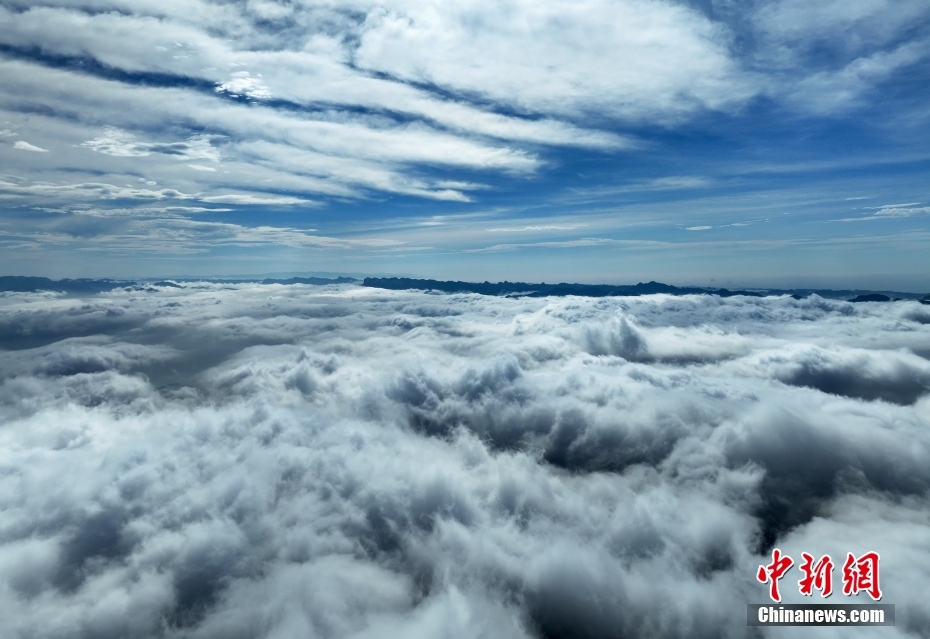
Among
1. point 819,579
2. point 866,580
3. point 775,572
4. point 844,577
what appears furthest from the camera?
point 819,579

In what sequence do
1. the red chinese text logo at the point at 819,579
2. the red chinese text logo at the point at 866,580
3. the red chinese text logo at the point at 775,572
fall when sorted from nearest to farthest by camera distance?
the red chinese text logo at the point at 866,580
the red chinese text logo at the point at 775,572
the red chinese text logo at the point at 819,579

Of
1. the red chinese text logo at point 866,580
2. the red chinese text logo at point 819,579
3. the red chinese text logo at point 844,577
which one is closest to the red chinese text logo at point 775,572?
the red chinese text logo at point 844,577

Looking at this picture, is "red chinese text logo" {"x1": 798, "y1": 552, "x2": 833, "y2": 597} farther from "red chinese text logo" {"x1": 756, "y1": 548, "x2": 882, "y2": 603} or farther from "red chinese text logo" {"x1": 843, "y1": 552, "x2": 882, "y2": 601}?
"red chinese text logo" {"x1": 843, "y1": 552, "x2": 882, "y2": 601}

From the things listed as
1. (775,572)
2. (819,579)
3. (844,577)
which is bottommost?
(819,579)

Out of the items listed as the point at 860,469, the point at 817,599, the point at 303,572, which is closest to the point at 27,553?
the point at 303,572

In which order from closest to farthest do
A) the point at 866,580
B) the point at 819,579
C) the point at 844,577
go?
the point at 866,580 < the point at 844,577 < the point at 819,579

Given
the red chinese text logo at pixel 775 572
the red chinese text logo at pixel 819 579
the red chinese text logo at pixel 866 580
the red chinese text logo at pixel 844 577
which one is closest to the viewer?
the red chinese text logo at pixel 866 580

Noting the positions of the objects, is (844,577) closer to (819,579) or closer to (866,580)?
(819,579)

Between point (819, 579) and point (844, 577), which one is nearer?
point (844, 577)

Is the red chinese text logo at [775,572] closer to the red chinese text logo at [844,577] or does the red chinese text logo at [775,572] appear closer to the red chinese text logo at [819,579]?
the red chinese text logo at [844,577]

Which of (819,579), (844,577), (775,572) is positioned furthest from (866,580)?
(819,579)

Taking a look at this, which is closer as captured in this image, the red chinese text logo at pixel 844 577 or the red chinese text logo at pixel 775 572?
the red chinese text logo at pixel 844 577

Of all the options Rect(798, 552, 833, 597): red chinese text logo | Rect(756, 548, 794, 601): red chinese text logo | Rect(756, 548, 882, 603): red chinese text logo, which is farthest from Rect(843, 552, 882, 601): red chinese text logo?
Rect(756, 548, 794, 601): red chinese text logo
